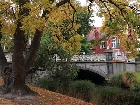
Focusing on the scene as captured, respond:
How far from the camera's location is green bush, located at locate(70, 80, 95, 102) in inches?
725

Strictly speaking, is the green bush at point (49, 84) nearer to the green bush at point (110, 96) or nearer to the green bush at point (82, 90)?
the green bush at point (82, 90)

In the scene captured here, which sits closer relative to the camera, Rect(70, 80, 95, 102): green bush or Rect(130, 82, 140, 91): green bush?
Rect(70, 80, 95, 102): green bush

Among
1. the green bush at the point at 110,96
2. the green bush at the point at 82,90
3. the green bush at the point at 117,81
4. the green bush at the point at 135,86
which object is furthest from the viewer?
the green bush at the point at 117,81

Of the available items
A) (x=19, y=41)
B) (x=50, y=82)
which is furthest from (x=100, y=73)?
(x=19, y=41)

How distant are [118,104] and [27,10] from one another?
306 inches

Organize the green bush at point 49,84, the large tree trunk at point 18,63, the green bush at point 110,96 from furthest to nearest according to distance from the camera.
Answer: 1. the green bush at point 49,84
2. the green bush at point 110,96
3. the large tree trunk at point 18,63

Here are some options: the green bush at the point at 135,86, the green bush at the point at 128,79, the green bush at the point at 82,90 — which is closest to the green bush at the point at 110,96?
the green bush at the point at 82,90

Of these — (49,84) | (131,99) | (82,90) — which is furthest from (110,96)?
(49,84)

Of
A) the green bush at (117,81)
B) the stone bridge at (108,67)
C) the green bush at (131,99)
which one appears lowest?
the green bush at (131,99)

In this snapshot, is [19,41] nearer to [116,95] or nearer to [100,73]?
[116,95]

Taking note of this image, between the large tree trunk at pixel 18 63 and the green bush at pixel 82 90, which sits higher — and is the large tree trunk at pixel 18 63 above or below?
above

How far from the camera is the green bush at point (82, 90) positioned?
18.4 metres

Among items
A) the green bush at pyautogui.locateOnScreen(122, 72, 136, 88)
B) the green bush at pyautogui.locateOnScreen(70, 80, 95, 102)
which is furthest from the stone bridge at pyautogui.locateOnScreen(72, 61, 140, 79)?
the green bush at pyautogui.locateOnScreen(70, 80, 95, 102)

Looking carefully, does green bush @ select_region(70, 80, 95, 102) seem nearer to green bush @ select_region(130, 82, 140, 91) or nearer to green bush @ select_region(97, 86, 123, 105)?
green bush @ select_region(97, 86, 123, 105)
